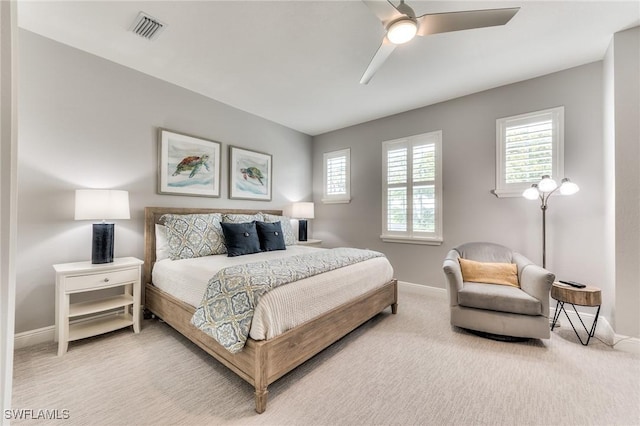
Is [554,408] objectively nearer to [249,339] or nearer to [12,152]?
[249,339]

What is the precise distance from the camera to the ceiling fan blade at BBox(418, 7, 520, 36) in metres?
1.61

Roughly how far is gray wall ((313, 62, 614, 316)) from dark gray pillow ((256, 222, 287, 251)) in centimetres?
172

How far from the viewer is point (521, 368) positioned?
207 cm

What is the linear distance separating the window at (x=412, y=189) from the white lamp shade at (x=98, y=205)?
359 cm

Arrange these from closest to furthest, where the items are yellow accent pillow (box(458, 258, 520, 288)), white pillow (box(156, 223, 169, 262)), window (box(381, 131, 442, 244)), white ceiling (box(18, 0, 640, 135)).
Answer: white ceiling (box(18, 0, 640, 135)) < yellow accent pillow (box(458, 258, 520, 288)) < white pillow (box(156, 223, 169, 262)) < window (box(381, 131, 442, 244))

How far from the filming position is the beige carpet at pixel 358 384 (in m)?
1.60

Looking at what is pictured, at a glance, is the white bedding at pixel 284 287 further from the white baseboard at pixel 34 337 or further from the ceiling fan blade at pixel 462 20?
the ceiling fan blade at pixel 462 20

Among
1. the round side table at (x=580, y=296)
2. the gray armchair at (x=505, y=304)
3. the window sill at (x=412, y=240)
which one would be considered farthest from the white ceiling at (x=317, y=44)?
the round side table at (x=580, y=296)

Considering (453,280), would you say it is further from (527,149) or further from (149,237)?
(149,237)

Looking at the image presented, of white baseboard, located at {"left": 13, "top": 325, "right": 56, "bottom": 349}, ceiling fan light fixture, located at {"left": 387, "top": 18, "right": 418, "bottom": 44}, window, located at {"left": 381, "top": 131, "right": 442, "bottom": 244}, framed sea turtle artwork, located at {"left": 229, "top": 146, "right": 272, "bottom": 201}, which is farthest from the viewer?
framed sea turtle artwork, located at {"left": 229, "top": 146, "right": 272, "bottom": 201}

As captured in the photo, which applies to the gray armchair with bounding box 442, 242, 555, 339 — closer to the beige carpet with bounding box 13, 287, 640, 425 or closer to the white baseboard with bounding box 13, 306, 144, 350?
the beige carpet with bounding box 13, 287, 640, 425

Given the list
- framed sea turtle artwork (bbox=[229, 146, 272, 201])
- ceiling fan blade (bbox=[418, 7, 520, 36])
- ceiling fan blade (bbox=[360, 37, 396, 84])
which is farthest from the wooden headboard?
ceiling fan blade (bbox=[418, 7, 520, 36])

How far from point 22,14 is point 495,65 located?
451 cm

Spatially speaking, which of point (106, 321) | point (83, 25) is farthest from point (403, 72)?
point (106, 321)
